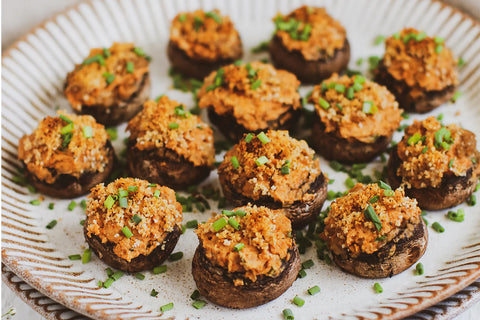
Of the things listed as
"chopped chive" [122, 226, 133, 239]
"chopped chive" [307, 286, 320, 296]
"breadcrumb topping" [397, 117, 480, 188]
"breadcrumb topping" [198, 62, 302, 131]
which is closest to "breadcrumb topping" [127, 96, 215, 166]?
"breadcrumb topping" [198, 62, 302, 131]

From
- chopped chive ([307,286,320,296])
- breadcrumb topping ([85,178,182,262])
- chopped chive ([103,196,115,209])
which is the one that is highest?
chopped chive ([103,196,115,209])

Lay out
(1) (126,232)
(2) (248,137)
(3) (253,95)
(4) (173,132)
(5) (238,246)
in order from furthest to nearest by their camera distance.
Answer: (3) (253,95) → (4) (173,132) → (2) (248,137) → (1) (126,232) → (5) (238,246)

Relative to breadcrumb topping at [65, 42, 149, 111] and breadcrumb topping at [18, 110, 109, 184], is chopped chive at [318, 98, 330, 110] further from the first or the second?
breadcrumb topping at [18, 110, 109, 184]

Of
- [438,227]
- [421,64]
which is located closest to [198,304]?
[438,227]

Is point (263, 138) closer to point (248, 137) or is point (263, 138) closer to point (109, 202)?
point (248, 137)

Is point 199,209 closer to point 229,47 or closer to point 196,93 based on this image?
point 196,93
